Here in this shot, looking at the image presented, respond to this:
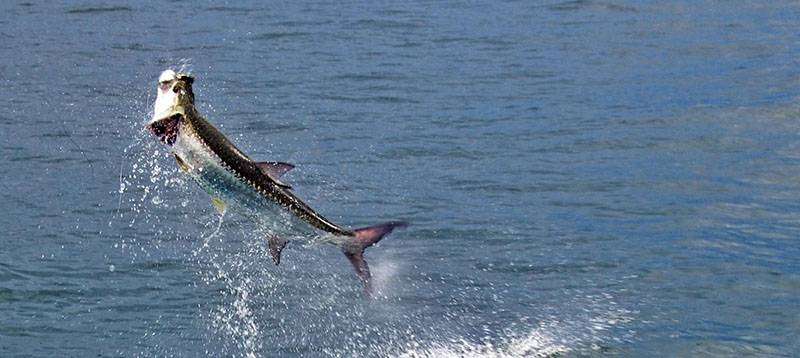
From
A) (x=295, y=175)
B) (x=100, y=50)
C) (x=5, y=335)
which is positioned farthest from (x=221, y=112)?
(x=5, y=335)

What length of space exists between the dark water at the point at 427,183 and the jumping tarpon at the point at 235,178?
6.92 feet

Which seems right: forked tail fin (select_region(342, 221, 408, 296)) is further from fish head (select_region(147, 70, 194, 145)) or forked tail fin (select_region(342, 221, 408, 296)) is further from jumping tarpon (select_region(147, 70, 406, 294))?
fish head (select_region(147, 70, 194, 145))

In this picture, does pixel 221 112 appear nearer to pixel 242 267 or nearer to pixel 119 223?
pixel 119 223

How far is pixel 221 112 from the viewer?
→ 48.5 feet

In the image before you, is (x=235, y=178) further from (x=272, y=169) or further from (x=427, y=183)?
(x=427, y=183)

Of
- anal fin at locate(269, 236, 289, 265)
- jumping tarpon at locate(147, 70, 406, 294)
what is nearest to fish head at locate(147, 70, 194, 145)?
jumping tarpon at locate(147, 70, 406, 294)

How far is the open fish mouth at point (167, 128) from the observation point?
6191 millimetres

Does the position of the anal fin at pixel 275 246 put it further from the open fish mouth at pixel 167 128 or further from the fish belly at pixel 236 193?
the open fish mouth at pixel 167 128

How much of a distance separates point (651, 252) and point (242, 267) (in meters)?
2.96

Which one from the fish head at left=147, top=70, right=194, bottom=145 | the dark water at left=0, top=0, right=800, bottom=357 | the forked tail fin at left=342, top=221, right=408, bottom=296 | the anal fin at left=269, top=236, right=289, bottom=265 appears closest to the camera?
the fish head at left=147, top=70, right=194, bottom=145

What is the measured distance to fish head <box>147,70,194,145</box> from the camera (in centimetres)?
618

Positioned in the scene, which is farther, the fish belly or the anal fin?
the anal fin

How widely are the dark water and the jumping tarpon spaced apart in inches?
83.1

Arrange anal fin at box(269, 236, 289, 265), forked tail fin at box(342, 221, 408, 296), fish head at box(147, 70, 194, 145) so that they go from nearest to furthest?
fish head at box(147, 70, 194, 145)
forked tail fin at box(342, 221, 408, 296)
anal fin at box(269, 236, 289, 265)
